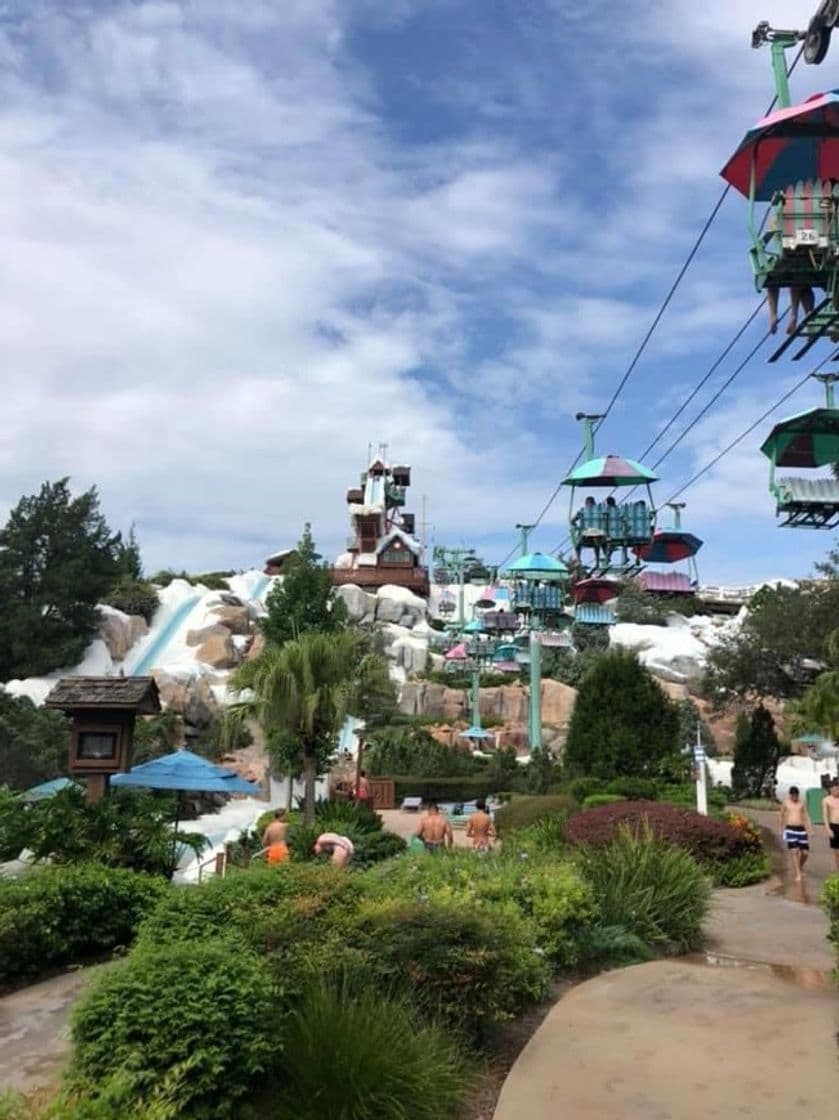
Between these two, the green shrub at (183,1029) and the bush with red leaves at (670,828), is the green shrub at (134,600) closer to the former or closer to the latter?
the bush with red leaves at (670,828)

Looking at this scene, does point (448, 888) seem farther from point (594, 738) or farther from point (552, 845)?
point (594, 738)

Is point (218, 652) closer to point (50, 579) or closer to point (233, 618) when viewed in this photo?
point (233, 618)

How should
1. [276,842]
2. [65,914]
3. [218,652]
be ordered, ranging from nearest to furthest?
[65,914] → [276,842] → [218,652]

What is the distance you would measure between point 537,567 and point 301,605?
20.0 ft

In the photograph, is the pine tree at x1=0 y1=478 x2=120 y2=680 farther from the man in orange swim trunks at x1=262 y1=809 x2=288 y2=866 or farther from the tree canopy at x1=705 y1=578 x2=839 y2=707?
the man in orange swim trunks at x1=262 y1=809 x2=288 y2=866

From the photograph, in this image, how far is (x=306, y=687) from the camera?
16406 mm

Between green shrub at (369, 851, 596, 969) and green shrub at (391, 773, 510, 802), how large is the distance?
25015 mm

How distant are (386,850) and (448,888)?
7727 millimetres

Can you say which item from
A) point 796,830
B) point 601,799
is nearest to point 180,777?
point 601,799

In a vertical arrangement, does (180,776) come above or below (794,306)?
below

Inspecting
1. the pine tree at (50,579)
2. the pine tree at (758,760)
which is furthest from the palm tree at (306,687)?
the pine tree at (50,579)

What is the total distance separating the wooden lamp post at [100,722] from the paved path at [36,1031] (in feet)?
17.0

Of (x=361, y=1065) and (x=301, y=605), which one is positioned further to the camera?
(x=301, y=605)

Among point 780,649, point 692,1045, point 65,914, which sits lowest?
point 692,1045
